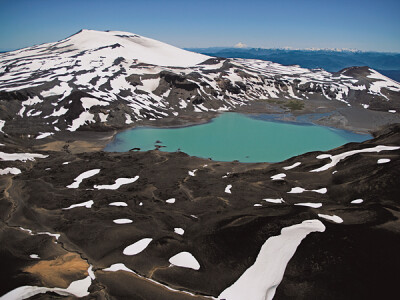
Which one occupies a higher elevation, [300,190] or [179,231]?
[300,190]

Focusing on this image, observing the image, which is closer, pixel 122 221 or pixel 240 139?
pixel 122 221

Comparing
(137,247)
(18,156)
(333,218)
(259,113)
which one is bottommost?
(18,156)

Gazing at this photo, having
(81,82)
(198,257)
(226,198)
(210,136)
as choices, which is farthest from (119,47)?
(198,257)

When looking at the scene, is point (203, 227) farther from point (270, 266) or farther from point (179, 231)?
point (270, 266)

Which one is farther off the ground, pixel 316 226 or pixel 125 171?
pixel 316 226

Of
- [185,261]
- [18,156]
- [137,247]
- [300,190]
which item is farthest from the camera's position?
[18,156]

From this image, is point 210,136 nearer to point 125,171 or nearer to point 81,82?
point 125,171

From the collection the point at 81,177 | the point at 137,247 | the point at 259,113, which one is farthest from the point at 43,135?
the point at 259,113

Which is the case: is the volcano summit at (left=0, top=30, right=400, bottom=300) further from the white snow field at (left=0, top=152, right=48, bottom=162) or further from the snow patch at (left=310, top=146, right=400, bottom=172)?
the white snow field at (left=0, top=152, right=48, bottom=162)
